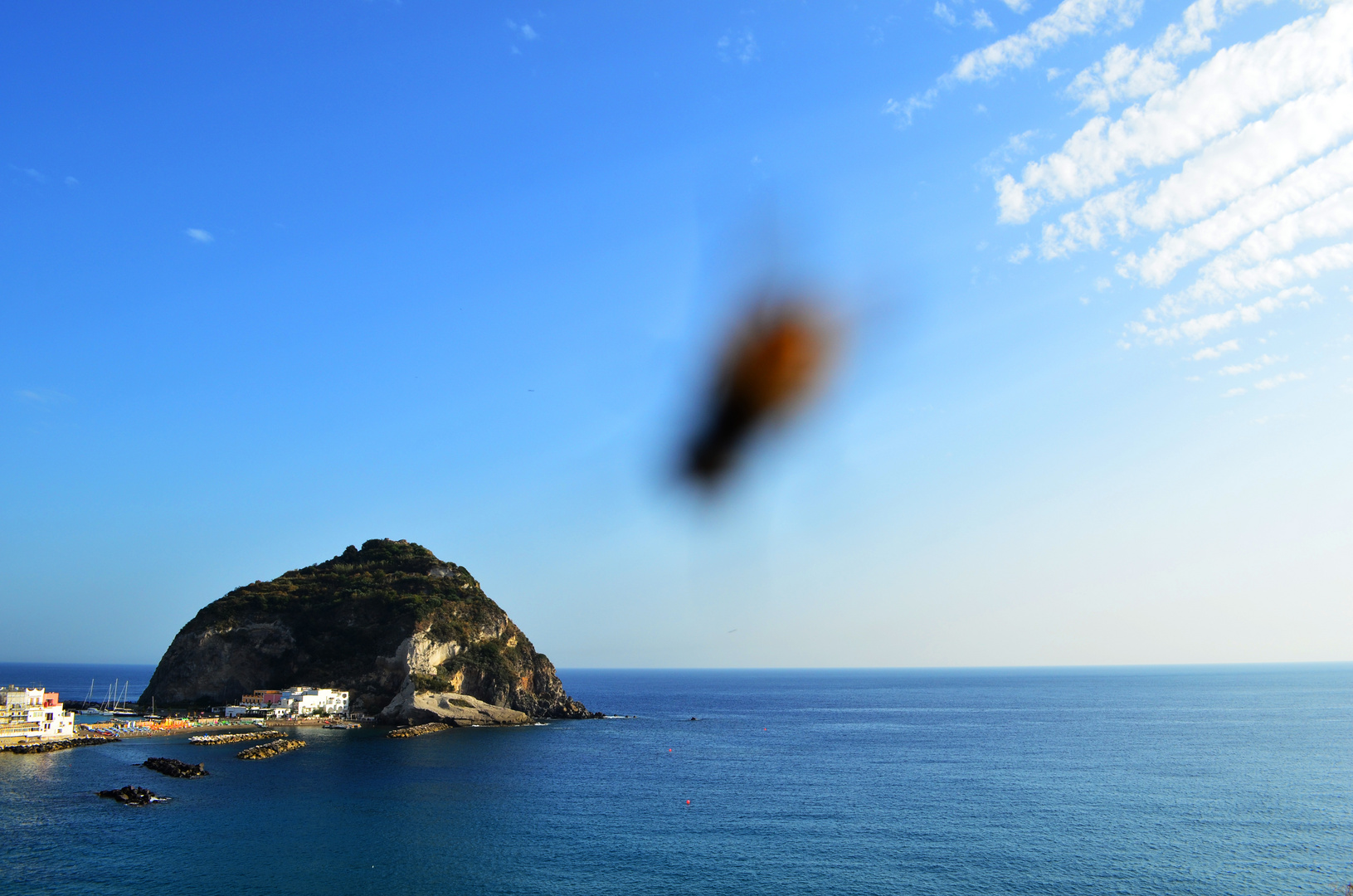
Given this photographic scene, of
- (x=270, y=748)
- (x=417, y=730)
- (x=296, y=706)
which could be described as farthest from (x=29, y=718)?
(x=417, y=730)

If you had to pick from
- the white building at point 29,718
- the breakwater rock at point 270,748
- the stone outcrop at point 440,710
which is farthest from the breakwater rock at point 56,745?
the stone outcrop at point 440,710

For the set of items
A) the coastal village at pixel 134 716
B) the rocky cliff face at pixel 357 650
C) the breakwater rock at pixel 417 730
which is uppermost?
the rocky cliff face at pixel 357 650

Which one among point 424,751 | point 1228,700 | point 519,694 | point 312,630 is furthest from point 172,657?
point 1228,700

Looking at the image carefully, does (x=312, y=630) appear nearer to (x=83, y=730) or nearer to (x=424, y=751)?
(x=83, y=730)

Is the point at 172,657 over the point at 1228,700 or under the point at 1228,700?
over

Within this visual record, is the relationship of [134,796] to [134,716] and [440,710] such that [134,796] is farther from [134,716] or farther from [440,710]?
[134,716]

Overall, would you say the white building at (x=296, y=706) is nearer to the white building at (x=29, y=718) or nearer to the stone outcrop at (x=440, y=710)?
the stone outcrop at (x=440, y=710)
